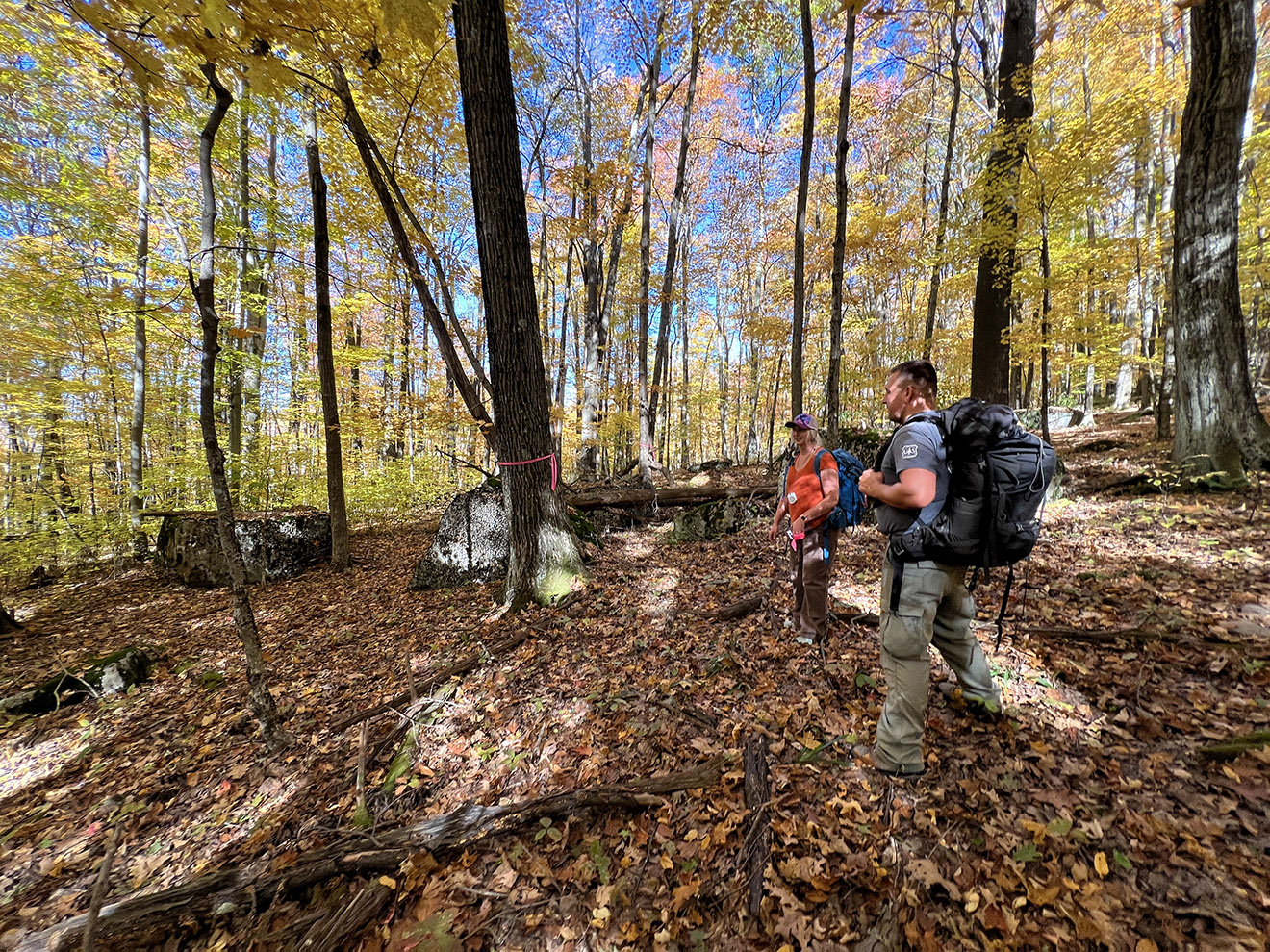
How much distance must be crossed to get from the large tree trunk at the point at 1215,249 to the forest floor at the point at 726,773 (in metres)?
0.90

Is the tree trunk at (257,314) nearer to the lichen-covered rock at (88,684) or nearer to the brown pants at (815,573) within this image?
the lichen-covered rock at (88,684)

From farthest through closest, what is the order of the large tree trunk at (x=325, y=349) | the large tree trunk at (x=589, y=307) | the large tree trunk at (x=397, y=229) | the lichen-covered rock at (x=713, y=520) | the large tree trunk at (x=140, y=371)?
the large tree trunk at (x=589, y=307) → the large tree trunk at (x=140, y=371) → the lichen-covered rock at (x=713, y=520) → the large tree trunk at (x=325, y=349) → the large tree trunk at (x=397, y=229)

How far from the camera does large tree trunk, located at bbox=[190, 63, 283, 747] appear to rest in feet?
11.5

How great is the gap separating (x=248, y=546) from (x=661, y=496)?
25.5 feet

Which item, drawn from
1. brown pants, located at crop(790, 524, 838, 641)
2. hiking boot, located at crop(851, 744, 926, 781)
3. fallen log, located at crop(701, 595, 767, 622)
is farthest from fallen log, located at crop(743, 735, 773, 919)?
fallen log, located at crop(701, 595, 767, 622)

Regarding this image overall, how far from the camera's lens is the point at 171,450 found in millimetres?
12188

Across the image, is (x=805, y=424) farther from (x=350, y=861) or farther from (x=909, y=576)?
(x=350, y=861)

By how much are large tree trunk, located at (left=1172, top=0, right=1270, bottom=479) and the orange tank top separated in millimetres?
6141

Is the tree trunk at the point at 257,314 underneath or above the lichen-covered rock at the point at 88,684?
above

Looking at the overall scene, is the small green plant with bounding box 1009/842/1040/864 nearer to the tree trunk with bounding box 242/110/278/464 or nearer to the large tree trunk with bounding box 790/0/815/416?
the large tree trunk with bounding box 790/0/815/416

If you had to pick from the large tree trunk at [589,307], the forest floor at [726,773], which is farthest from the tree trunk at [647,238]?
the forest floor at [726,773]

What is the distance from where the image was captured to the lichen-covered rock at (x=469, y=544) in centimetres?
698

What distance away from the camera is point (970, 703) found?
10.1 feet

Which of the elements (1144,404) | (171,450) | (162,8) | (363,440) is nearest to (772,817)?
(162,8)
